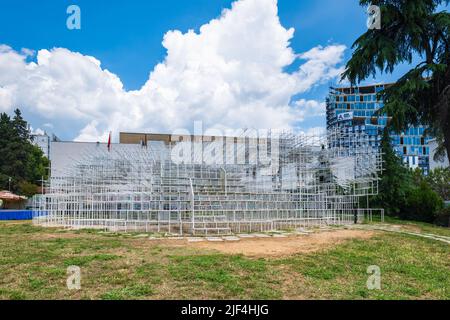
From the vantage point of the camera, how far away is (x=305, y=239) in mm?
8719

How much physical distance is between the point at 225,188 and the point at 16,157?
37243 mm

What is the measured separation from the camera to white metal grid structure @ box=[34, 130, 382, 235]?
10.9 metres

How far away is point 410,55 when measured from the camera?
43.3ft

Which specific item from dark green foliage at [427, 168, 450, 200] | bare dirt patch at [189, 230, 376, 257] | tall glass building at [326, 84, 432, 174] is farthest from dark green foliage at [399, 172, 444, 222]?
tall glass building at [326, 84, 432, 174]

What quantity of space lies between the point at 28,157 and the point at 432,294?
4730cm

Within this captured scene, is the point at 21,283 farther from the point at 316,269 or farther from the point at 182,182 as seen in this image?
the point at 182,182

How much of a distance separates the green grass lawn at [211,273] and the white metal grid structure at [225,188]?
3522mm

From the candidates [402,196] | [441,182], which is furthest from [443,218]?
[441,182]

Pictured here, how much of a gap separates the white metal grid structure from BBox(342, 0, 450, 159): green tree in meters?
3.82

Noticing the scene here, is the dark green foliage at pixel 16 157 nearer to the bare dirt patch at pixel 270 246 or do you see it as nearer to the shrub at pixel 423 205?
the bare dirt patch at pixel 270 246

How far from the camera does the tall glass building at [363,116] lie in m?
74.7

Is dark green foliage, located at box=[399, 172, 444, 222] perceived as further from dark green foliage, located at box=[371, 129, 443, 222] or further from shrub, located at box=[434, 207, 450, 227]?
shrub, located at box=[434, 207, 450, 227]

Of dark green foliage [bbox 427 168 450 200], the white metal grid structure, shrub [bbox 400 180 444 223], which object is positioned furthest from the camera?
dark green foliage [bbox 427 168 450 200]
